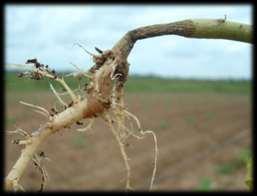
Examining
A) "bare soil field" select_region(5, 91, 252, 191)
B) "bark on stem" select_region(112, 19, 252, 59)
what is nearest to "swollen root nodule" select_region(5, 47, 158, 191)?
"bark on stem" select_region(112, 19, 252, 59)

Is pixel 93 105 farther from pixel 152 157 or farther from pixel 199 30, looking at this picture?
pixel 152 157

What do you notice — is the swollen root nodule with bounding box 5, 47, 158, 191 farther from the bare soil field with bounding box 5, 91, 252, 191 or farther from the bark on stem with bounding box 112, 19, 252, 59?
the bare soil field with bounding box 5, 91, 252, 191

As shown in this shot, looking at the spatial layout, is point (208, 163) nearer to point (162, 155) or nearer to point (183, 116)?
point (162, 155)

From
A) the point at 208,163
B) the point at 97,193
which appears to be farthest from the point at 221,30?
the point at 208,163

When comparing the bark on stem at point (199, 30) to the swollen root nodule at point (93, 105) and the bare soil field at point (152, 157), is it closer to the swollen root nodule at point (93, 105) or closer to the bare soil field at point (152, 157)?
the swollen root nodule at point (93, 105)

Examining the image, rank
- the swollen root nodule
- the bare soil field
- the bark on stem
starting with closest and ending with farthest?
the bark on stem → the swollen root nodule → the bare soil field

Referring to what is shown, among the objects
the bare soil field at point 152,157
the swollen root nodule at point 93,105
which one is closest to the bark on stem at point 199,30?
the swollen root nodule at point 93,105

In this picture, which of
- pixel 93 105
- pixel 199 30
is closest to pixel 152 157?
pixel 93 105

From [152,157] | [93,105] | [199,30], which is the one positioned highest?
[199,30]

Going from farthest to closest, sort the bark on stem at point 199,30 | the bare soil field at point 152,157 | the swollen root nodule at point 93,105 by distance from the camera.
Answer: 1. the bare soil field at point 152,157
2. the swollen root nodule at point 93,105
3. the bark on stem at point 199,30
